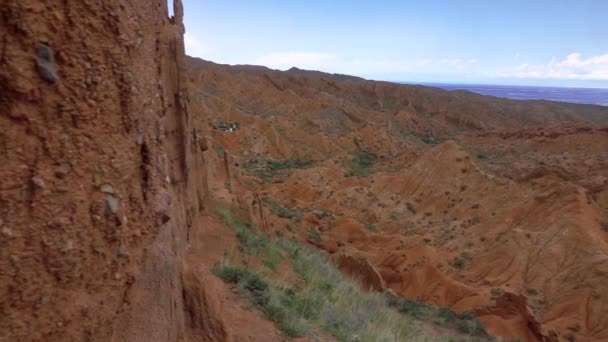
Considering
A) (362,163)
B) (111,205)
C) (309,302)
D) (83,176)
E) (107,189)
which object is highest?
(83,176)

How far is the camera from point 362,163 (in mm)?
38188

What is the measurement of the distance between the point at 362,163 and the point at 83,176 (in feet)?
119

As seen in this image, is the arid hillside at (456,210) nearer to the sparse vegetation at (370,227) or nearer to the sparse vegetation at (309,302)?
the sparse vegetation at (370,227)

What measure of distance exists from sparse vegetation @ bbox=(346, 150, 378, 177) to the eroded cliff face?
29145 mm

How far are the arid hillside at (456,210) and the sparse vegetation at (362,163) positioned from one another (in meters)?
0.25

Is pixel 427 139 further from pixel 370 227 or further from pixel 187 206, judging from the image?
pixel 187 206

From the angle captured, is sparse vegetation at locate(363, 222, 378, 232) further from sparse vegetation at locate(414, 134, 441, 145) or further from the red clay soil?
sparse vegetation at locate(414, 134, 441, 145)

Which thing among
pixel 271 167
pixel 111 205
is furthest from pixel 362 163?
pixel 111 205

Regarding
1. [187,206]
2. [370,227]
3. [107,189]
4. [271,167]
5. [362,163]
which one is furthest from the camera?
[362,163]

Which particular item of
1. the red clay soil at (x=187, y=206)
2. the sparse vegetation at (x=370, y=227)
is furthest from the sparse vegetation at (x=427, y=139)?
the sparse vegetation at (x=370, y=227)

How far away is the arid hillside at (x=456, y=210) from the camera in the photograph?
14.4m

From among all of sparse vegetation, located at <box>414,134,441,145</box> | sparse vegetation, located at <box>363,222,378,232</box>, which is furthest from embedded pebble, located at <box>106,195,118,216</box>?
sparse vegetation, located at <box>414,134,441,145</box>

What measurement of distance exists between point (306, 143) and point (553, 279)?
28994 millimetres

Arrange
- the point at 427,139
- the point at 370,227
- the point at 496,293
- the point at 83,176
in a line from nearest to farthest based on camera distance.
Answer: the point at 83,176 → the point at 496,293 → the point at 370,227 → the point at 427,139
